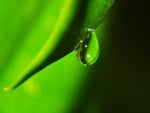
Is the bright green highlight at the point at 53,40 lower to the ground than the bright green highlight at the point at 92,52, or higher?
higher

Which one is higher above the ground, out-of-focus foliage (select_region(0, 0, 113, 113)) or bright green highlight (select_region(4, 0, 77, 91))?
bright green highlight (select_region(4, 0, 77, 91))

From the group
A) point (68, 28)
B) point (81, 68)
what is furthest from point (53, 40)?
point (81, 68)

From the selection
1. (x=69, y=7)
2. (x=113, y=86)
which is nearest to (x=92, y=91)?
(x=113, y=86)

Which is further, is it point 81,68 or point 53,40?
point 81,68

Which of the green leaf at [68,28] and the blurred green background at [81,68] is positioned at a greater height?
the green leaf at [68,28]

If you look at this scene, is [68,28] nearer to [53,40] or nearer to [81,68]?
[53,40]

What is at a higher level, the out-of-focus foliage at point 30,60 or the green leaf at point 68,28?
the green leaf at point 68,28

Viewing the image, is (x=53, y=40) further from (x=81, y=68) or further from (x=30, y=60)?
(x=81, y=68)

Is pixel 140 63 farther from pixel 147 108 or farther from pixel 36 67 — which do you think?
pixel 36 67

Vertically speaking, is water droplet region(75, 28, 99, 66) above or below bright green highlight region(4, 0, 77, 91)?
below
